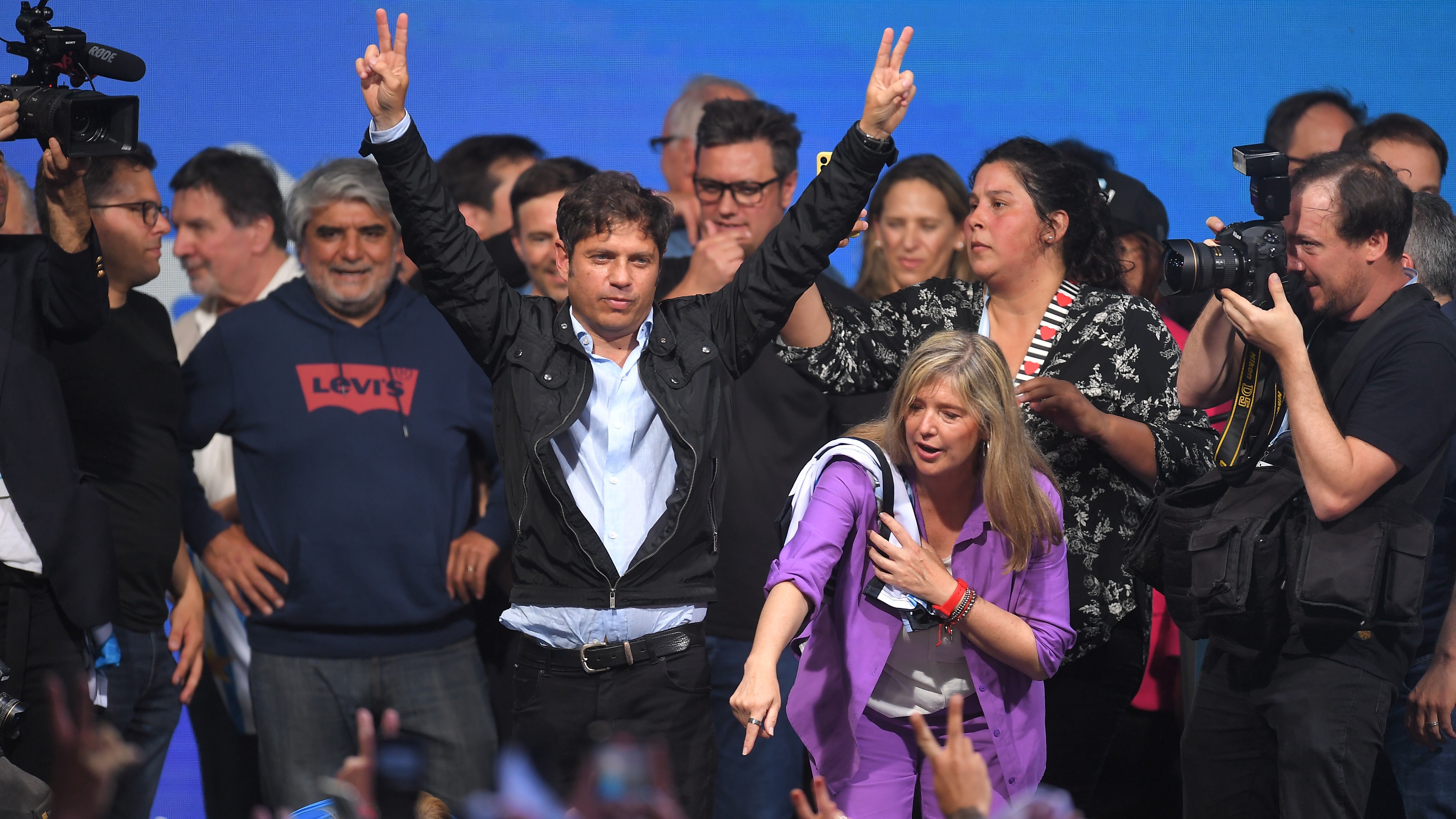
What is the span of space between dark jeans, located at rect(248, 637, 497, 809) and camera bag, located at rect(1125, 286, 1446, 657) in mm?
1655

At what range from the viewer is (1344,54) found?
15.0 feet

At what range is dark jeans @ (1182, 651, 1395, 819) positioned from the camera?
2.64 m

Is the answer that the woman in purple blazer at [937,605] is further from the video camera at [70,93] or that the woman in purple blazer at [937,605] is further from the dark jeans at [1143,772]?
the video camera at [70,93]

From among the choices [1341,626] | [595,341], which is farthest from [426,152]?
[1341,626]

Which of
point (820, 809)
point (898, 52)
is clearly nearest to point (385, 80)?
point (898, 52)

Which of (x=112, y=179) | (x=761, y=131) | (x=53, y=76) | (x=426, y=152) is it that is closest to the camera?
(x=426, y=152)

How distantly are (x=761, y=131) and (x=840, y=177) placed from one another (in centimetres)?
122

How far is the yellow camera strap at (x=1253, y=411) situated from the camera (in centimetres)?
293

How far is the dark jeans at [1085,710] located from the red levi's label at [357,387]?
1752 mm

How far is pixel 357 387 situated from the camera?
3.59 meters

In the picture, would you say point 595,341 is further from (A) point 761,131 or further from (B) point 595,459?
(A) point 761,131

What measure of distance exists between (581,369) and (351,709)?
1335mm

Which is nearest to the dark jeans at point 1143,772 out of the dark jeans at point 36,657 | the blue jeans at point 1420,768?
the blue jeans at point 1420,768

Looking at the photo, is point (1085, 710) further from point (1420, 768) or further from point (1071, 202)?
point (1071, 202)
